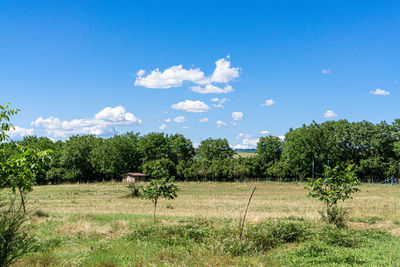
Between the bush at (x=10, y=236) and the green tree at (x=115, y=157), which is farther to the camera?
the green tree at (x=115, y=157)

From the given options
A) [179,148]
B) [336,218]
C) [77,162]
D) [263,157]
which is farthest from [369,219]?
[77,162]

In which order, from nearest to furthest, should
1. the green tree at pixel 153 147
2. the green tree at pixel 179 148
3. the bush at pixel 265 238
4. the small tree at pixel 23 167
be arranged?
the small tree at pixel 23 167
the bush at pixel 265 238
the green tree at pixel 153 147
the green tree at pixel 179 148

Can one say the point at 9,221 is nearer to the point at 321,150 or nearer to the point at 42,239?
the point at 42,239

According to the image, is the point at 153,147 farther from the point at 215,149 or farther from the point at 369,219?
the point at 369,219

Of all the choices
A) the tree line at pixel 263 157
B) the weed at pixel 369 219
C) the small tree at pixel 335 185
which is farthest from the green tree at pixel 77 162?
the weed at pixel 369 219

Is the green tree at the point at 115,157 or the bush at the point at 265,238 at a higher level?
the green tree at the point at 115,157

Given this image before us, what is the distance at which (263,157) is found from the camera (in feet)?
309

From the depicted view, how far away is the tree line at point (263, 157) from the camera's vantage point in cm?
8212

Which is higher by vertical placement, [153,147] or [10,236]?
[153,147]

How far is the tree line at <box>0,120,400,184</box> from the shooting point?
82125 millimetres

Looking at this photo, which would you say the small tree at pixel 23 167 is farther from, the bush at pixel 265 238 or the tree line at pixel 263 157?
the tree line at pixel 263 157

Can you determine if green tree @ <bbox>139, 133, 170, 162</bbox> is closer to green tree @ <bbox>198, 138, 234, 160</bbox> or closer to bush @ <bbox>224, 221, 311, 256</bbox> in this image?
green tree @ <bbox>198, 138, 234, 160</bbox>

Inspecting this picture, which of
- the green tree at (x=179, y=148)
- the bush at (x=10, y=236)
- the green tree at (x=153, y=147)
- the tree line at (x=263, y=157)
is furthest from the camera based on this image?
the green tree at (x=179, y=148)

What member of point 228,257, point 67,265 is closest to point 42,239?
point 67,265
